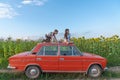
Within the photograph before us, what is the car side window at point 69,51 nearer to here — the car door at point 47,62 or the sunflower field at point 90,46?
the car door at point 47,62

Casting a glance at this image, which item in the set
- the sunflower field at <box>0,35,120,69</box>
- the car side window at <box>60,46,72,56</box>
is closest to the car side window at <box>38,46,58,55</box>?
the car side window at <box>60,46,72,56</box>

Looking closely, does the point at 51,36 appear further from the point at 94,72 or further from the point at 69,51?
the point at 94,72

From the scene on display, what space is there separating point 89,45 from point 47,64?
20.1 ft

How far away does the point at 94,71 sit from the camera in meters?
13.3

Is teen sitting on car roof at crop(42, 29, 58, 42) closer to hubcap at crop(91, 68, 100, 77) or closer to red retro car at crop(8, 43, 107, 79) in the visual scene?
red retro car at crop(8, 43, 107, 79)

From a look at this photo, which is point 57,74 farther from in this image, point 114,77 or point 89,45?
point 89,45

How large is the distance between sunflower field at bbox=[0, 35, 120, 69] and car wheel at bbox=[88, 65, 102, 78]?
3.11m

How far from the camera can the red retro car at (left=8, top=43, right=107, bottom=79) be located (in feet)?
42.7

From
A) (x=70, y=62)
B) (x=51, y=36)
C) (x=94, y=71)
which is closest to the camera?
(x=70, y=62)

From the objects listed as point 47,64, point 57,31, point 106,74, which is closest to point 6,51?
point 57,31

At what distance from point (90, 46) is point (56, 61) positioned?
5.84 m

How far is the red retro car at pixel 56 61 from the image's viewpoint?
13.0 m

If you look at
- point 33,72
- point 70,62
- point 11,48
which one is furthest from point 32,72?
point 11,48

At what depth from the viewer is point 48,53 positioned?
43.4 ft
